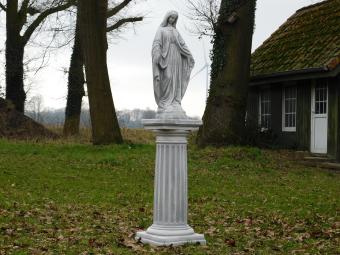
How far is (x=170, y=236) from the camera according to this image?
866 centimetres

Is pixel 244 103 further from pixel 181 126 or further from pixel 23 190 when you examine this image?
pixel 181 126

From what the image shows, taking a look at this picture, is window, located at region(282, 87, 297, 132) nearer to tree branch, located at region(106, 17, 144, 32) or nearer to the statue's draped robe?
tree branch, located at region(106, 17, 144, 32)

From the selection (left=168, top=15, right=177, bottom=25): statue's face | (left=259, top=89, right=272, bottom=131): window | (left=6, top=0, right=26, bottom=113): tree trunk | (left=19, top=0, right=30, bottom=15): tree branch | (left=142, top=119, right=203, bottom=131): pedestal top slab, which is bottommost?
(left=142, top=119, right=203, bottom=131): pedestal top slab

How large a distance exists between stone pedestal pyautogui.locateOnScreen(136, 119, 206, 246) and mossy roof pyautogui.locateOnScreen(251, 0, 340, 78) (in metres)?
12.0

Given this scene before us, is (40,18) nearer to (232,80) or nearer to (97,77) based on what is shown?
(97,77)

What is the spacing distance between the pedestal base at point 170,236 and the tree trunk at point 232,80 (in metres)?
11.8

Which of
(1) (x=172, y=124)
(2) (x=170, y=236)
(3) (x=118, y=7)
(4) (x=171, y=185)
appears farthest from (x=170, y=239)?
(3) (x=118, y=7)

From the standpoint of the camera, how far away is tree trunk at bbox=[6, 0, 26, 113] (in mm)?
30000

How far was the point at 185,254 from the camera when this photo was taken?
8.17m

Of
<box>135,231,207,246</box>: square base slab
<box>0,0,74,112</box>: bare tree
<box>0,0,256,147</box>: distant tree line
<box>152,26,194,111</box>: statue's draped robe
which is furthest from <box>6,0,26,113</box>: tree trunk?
<box>135,231,207,246</box>: square base slab

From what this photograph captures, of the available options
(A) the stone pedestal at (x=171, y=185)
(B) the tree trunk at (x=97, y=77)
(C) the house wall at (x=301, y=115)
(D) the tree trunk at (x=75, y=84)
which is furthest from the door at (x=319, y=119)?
(A) the stone pedestal at (x=171, y=185)

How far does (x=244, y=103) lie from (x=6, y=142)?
30.4ft

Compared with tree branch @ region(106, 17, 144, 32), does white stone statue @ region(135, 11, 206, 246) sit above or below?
below

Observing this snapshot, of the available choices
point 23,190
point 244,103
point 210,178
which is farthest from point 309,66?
point 23,190
